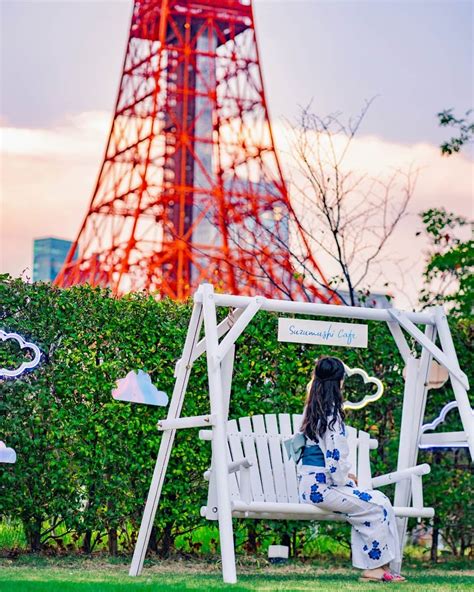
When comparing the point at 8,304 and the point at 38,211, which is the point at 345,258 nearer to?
the point at 8,304

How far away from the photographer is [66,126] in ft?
73.9

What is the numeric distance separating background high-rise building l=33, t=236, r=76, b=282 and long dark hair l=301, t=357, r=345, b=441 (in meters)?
76.0

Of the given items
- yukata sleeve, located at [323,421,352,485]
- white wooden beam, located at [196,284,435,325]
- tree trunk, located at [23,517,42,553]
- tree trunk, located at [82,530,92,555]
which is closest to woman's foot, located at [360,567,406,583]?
→ yukata sleeve, located at [323,421,352,485]

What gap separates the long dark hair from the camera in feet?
19.2

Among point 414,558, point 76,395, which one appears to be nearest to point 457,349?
point 414,558

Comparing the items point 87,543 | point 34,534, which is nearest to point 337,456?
point 87,543

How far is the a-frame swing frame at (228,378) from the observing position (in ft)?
18.0

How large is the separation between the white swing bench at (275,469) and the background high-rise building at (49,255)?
7542 cm

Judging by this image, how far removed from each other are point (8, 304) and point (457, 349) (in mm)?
2984

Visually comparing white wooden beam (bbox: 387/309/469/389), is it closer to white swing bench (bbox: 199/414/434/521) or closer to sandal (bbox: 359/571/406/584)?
white swing bench (bbox: 199/414/434/521)

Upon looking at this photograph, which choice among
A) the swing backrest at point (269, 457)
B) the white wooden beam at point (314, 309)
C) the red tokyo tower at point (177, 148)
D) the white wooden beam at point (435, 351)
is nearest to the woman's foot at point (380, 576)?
the swing backrest at point (269, 457)

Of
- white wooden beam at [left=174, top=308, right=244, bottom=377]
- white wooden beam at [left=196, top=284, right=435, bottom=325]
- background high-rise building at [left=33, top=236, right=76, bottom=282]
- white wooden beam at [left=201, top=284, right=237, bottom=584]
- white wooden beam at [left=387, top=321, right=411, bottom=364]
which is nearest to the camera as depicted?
white wooden beam at [left=201, top=284, right=237, bottom=584]

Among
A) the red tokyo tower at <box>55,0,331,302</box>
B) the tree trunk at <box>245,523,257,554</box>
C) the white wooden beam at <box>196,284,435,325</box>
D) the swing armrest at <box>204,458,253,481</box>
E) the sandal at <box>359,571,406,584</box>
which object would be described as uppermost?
the red tokyo tower at <box>55,0,331,302</box>

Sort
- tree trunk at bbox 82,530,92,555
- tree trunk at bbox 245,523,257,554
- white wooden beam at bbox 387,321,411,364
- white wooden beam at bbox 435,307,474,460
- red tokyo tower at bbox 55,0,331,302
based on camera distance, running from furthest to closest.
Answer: red tokyo tower at bbox 55,0,331,302, tree trunk at bbox 245,523,257,554, tree trunk at bbox 82,530,92,555, white wooden beam at bbox 387,321,411,364, white wooden beam at bbox 435,307,474,460
